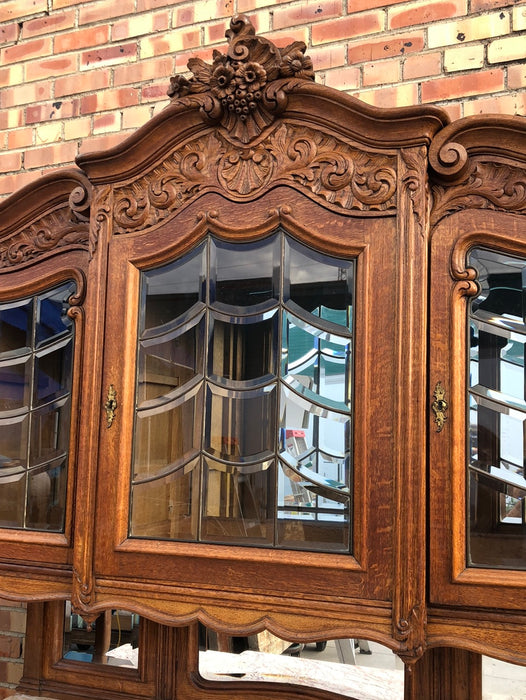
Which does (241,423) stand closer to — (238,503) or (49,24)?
(238,503)

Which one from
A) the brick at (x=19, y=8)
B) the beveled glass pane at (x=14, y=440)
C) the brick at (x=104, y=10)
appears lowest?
the beveled glass pane at (x=14, y=440)

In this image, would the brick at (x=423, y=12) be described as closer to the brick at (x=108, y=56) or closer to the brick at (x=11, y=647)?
the brick at (x=108, y=56)

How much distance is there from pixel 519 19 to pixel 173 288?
100 centimetres

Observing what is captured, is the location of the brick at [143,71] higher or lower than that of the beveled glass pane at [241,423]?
higher

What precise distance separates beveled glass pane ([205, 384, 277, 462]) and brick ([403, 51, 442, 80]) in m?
0.88

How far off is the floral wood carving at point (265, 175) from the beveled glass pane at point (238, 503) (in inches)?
18.9

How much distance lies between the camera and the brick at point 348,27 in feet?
5.56

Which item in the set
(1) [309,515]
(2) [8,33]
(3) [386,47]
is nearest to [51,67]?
(2) [8,33]

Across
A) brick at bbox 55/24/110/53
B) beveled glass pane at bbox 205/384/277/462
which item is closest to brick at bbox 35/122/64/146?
brick at bbox 55/24/110/53

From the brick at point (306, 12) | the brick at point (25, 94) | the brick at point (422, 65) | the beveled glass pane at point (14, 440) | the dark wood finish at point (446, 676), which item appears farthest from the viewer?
the brick at point (25, 94)

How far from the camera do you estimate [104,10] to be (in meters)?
2.00

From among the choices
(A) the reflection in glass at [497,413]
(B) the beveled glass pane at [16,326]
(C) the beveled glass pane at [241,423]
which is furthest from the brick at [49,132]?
(A) the reflection in glass at [497,413]

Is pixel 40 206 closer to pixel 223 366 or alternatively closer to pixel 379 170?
pixel 223 366

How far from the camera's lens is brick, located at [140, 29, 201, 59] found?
188 centimetres
